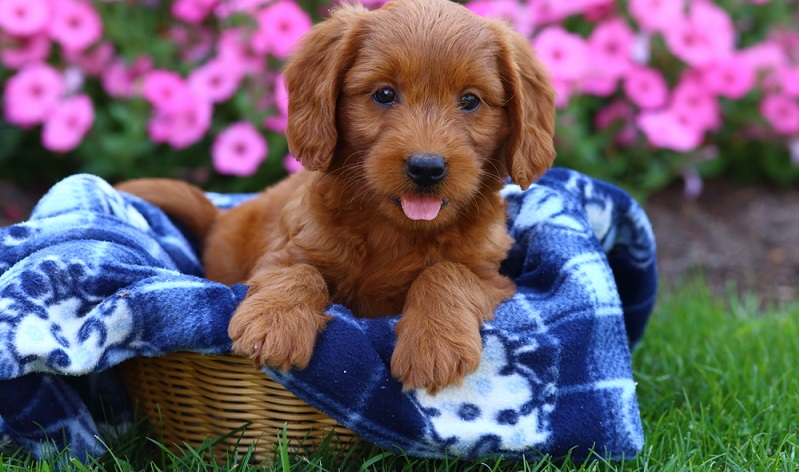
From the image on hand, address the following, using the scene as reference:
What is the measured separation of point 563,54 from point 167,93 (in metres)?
2.31

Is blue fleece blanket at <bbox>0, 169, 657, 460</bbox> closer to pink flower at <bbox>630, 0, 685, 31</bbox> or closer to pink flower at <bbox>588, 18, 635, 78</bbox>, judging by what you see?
pink flower at <bbox>588, 18, 635, 78</bbox>

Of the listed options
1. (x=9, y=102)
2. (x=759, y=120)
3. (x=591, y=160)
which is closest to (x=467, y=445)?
(x=591, y=160)

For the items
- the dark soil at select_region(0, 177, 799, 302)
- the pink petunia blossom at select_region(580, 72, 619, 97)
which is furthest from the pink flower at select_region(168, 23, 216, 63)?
the pink petunia blossom at select_region(580, 72, 619, 97)

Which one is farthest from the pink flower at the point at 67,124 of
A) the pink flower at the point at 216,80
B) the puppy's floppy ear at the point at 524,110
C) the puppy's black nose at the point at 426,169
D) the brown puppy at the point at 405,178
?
the puppy's black nose at the point at 426,169

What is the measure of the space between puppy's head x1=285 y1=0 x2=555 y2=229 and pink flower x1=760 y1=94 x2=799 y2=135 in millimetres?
3447

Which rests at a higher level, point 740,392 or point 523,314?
A: point 523,314

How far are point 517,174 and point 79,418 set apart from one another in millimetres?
1648

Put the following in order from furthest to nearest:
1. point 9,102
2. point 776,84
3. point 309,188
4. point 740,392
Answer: point 776,84, point 9,102, point 740,392, point 309,188

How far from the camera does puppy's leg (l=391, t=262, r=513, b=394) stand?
2441mm

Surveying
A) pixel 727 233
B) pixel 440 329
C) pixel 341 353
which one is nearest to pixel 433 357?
pixel 440 329

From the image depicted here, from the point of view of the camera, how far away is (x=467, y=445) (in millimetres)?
2537

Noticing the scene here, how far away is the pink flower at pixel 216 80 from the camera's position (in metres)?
4.89

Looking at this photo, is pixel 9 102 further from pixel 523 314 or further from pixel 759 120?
pixel 759 120

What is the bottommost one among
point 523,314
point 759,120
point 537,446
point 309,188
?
point 759,120
